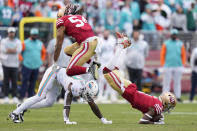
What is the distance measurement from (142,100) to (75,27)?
5.97 feet

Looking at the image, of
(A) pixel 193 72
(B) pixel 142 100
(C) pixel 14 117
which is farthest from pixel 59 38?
(A) pixel 193 72

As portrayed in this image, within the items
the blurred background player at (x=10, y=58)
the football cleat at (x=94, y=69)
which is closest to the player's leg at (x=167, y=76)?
the blurred background player at (x=10, y=58)

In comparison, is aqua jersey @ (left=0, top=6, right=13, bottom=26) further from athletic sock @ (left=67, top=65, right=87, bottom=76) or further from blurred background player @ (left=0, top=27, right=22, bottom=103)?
athletic sock @ (left=67, top=65, right=87, bottom=76)

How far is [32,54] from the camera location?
2019cm

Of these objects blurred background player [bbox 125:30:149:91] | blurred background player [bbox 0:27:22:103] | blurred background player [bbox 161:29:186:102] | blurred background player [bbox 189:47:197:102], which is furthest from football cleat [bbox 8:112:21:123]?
blurred background player [bbox 189:47:197:102]

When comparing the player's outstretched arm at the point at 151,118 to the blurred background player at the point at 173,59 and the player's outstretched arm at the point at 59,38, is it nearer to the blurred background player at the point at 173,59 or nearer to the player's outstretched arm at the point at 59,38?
the player's outstretched arm at the point at 59,38

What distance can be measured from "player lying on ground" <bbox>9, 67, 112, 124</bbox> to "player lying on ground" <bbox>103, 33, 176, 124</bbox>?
2.04ft

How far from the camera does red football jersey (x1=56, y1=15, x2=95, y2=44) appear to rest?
11.4 m

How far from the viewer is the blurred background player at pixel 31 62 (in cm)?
1994

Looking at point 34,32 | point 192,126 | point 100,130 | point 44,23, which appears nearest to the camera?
point 100,130

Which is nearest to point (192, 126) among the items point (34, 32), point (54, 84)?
point (54, 84)

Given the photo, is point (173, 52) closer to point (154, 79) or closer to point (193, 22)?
point (154, 79)

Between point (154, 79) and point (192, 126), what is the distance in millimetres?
12832

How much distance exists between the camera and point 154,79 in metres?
24.3
